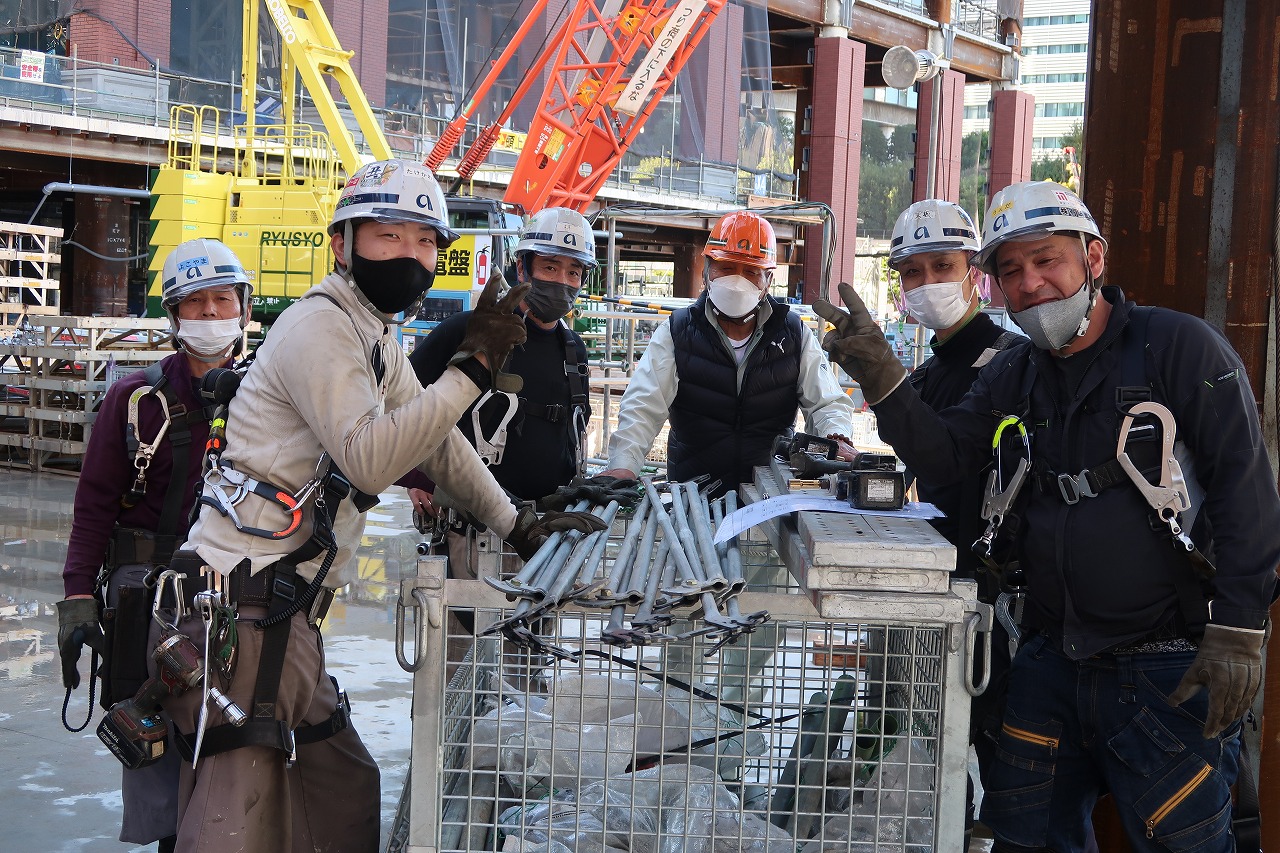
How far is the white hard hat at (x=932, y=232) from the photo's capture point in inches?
155

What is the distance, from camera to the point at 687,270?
1313 inches

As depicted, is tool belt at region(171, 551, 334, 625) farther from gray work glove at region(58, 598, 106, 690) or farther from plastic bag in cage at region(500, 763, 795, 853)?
gray work glove at region(58, 598, 106, 690)

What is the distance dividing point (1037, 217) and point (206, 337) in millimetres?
2643

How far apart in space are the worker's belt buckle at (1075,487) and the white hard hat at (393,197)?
1544 mm

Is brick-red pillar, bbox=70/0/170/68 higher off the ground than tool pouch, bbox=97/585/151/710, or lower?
higher

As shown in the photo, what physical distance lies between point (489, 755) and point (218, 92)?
22.0 m

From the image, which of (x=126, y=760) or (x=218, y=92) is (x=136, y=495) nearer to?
(x=126, y=760)

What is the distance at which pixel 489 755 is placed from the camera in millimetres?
2871

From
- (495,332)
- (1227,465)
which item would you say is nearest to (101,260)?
(495,332)

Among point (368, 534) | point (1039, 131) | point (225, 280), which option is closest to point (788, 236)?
point (368, 534)

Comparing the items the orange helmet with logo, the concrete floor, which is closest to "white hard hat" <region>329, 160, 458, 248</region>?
the orange helmet with logo

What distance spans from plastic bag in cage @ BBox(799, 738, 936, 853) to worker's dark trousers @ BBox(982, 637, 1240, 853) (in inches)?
13.3

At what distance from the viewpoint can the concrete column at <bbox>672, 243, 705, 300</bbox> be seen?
3312 centimetres

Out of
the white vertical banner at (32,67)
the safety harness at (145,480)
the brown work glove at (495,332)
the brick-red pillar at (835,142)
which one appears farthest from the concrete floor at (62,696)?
the brick-red pillar at (835,142)
